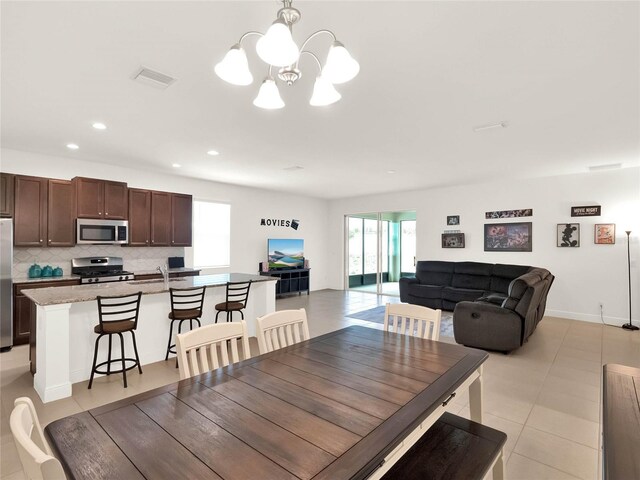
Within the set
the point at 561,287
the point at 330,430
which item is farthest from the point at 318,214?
the point at 330,430

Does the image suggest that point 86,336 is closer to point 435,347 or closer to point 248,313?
point 248,313

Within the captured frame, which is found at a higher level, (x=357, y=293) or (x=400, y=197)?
(x=400, y=197)

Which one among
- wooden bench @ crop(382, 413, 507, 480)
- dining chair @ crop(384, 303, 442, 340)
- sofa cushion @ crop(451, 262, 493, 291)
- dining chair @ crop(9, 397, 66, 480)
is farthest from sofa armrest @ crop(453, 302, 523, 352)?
dining chair @ crop(9, 397, 66, 480)

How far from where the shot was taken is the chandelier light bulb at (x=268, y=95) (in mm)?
1860

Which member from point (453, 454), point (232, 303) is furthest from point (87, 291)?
point (453, 454)

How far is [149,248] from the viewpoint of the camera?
6164 mm

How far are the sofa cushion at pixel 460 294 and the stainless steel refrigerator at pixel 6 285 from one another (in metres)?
7.06

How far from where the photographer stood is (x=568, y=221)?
6.22m

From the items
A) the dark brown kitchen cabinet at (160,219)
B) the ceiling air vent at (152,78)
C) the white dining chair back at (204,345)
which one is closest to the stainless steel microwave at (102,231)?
the dark brown kitchen cabinet at (160,219)

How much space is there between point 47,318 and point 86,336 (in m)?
0.55

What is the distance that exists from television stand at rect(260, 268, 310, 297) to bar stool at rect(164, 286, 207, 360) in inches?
152

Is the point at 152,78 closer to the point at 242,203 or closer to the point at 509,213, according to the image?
the point at 242,203

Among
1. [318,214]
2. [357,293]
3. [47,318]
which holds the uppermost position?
[318,214]

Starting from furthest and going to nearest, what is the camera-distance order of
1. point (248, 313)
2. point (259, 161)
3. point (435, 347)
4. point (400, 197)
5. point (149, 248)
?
point (400, 197) < point (149, 248) < point (259, 161) < point (248, 313) < point (435, 347)
